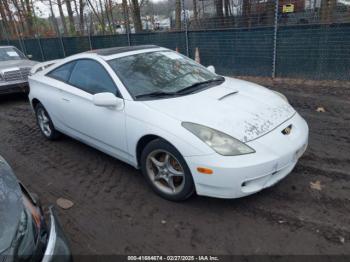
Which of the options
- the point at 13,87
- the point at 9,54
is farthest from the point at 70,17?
the point at 13,87

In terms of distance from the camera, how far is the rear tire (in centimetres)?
508

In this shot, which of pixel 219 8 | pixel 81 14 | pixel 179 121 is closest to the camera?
pixel 179 121

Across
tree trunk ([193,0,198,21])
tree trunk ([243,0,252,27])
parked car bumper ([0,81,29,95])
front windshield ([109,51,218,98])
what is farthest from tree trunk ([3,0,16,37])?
front windshield ([109,51,218,98])

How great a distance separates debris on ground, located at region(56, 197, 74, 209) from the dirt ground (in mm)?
57

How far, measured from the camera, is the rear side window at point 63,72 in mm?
4441

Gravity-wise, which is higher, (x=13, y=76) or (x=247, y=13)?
(x=247, y=13)

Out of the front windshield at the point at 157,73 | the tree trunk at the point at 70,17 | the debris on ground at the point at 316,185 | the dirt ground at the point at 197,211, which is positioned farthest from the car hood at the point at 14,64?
the tree trunk at the point at 70,17

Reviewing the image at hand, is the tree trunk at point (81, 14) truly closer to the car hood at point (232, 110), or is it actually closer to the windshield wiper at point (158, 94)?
the windshield wiper at point (158, 94)

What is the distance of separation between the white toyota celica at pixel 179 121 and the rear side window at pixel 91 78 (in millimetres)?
13

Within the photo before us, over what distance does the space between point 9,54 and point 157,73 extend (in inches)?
302

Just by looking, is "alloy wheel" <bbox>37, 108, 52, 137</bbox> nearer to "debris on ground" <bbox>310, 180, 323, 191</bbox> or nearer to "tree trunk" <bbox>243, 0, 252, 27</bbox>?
"debris on ground" <bbox>310, 180, 323, 191</bbox>

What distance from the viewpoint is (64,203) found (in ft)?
11.4

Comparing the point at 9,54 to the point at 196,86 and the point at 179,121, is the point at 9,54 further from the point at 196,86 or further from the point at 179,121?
the point at 179,121

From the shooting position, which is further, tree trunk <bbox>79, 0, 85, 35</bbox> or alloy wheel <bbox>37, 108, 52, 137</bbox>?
tree trunk <bbox>79, 0, 85, 35</bbox>
